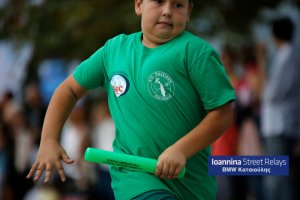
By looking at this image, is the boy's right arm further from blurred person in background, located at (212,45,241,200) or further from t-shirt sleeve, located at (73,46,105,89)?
blurred person in background, located at (212,45,241,200)

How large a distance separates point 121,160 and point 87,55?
643cm

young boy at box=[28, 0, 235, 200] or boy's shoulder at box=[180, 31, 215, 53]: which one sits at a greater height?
boy's shoulder at box=[180, 31, 215, 53]

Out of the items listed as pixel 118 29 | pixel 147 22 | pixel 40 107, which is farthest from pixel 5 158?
pixel 147 22

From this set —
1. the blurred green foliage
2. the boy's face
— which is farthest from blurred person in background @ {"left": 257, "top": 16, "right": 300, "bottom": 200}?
the boy's face

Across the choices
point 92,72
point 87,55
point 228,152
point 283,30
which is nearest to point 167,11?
point 92,72

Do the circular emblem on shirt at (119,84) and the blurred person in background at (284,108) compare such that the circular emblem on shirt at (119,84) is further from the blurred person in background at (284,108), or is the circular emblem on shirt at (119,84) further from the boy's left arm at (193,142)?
the blurred person in background at (284,108)

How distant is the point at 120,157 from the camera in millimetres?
4586

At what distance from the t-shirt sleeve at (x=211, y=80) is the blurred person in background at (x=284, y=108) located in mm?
4367

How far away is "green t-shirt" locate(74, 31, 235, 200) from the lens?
4.73 metres

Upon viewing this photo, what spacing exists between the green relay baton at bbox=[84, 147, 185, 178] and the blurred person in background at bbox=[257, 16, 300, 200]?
15.1 ft

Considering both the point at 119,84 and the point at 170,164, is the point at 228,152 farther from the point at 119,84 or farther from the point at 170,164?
the point at 170,164

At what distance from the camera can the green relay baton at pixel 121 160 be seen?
179 inches

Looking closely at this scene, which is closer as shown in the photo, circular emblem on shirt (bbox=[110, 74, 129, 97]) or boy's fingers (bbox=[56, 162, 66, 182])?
boy's fingers (bbox=[56, 162, 66, 182])

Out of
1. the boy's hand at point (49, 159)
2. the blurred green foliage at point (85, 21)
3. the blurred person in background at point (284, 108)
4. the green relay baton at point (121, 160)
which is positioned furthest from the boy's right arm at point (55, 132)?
the blurred green foliage at point (85, 21)
